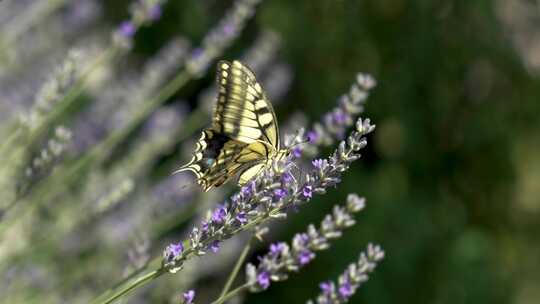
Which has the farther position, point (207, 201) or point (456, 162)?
point (456, 162)

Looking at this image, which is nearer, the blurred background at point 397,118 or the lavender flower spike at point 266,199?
the lavender flower spike at point 266,199

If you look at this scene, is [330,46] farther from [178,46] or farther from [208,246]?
[208,246]

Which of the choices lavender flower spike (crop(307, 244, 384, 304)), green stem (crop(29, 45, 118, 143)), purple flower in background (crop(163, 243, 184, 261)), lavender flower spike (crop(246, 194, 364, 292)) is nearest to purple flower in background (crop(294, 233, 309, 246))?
lavender flower spike (crop(246, 194, 364, 292))

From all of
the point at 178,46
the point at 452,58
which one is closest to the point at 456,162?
the point at 452,58

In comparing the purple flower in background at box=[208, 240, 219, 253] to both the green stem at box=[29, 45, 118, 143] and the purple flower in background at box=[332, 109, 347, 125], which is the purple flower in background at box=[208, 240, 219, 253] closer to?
the purple flower in background at box=[332, 109, 347, 125]

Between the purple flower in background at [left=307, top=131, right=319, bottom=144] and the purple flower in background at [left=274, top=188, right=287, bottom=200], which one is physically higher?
the purple flower in background at [left=307, top=131, right=319, bottom=144]

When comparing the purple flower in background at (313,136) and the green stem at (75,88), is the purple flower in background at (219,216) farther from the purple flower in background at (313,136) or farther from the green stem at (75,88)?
the green stem at (75,88)

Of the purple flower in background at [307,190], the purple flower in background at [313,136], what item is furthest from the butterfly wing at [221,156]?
the purple flower in background at [307,190]
